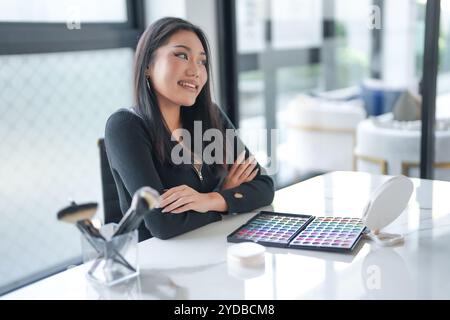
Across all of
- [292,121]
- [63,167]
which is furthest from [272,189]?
[292,121]

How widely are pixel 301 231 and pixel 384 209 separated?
0.20m

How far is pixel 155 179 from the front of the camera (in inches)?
57.2

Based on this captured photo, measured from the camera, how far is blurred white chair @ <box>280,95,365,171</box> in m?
3.72

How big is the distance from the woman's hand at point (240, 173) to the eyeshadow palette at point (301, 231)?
0.22 metres

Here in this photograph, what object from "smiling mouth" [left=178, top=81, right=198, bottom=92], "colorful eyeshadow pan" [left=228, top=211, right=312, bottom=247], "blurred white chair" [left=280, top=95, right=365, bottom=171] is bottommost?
"blurred white chair" [left=280, top=95, right=365, bottom=171]

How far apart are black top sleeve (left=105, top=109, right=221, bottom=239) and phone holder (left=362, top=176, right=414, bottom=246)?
0.42m

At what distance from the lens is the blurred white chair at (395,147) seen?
277 cm

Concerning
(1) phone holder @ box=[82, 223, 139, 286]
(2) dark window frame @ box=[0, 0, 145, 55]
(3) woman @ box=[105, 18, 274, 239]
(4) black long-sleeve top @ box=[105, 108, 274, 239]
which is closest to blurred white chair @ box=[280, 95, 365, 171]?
(2) dark window frame @ box=[0, 0, 145, 55]

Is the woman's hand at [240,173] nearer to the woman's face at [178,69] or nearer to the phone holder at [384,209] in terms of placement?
the woman's face at [178,69]

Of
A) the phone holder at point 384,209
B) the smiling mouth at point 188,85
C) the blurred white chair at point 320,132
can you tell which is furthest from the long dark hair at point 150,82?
the blurred white chair at point 320,132

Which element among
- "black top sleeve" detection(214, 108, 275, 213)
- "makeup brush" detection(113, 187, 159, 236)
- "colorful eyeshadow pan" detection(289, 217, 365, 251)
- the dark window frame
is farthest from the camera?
the dark window frame

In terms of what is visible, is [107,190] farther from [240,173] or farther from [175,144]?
[240,173]

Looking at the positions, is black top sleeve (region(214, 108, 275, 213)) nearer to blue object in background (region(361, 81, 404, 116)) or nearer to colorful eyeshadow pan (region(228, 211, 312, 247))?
colorful eyeshadow pan (region(228, 211, 312, 247))
